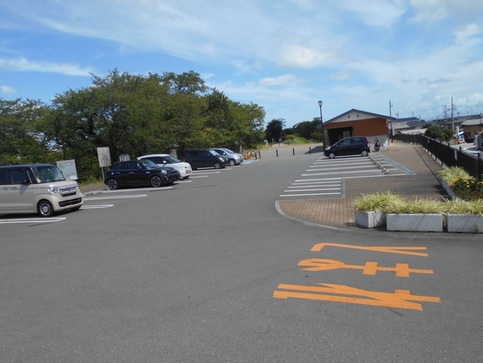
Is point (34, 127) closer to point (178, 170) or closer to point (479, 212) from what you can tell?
point (178, 170)

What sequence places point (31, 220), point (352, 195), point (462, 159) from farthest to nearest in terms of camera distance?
1. point (462, 159)
2. point (352, 195)
3. point (31, 220)

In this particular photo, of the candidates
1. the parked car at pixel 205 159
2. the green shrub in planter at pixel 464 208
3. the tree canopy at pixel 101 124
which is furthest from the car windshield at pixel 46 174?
the parked car at pixel 205 159

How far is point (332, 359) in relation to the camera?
363 cm

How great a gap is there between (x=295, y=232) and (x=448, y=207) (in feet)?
10.4

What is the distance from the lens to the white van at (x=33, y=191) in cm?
1421

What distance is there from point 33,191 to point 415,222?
1207 cm

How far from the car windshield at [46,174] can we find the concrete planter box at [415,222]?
11.4m

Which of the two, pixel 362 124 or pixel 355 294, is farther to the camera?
pixel 362 124

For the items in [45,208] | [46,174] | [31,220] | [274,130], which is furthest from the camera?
[274,130]

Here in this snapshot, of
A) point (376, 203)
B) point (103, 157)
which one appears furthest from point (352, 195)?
point (103, 157)

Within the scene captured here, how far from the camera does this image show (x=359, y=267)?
20.8 ft

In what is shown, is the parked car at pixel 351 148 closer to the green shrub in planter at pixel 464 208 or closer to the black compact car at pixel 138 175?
the black compact car at pixel 138 175

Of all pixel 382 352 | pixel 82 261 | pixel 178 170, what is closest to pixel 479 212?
pixel 382 352

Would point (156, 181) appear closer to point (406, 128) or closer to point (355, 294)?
point (355, 294)
